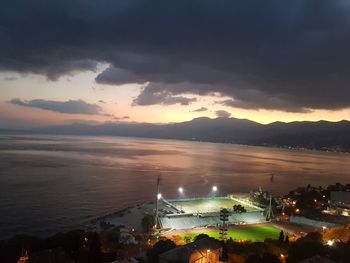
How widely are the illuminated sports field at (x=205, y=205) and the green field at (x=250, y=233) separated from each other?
19.4ft

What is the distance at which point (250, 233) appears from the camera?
34750 mm

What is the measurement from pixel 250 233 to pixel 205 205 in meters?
10.9

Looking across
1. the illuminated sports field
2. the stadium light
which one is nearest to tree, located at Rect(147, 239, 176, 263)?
the stadium light

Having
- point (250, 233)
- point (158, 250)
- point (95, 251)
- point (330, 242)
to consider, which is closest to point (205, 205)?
point (250, 233)

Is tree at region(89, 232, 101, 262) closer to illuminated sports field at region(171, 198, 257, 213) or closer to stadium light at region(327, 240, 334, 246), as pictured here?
illuminated sports field at region(171, 198, 257, 213)

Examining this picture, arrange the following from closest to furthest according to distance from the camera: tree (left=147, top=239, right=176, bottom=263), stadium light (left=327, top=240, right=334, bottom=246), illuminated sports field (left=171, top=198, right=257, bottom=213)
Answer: tree (left=147, top=239, right=176, bottom=263) < stadium light (left=327, top=240, right=334, bottom=246) < illuminated sports field (left=171, top=198, right=257, bottom=213)

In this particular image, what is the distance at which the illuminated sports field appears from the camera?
4240cm

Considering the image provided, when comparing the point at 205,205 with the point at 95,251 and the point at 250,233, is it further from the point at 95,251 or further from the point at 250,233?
the point at 95,251

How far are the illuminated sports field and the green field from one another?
19.4 ft

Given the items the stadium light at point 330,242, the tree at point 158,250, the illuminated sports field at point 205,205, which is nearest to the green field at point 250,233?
the stadium light at point 330,242

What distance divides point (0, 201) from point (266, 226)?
42459 mm

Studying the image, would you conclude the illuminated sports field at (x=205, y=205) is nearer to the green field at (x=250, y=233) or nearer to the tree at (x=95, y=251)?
the green field at (x=250, y=233)

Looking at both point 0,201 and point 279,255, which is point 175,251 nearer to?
point 279,255

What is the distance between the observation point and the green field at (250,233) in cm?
3294
